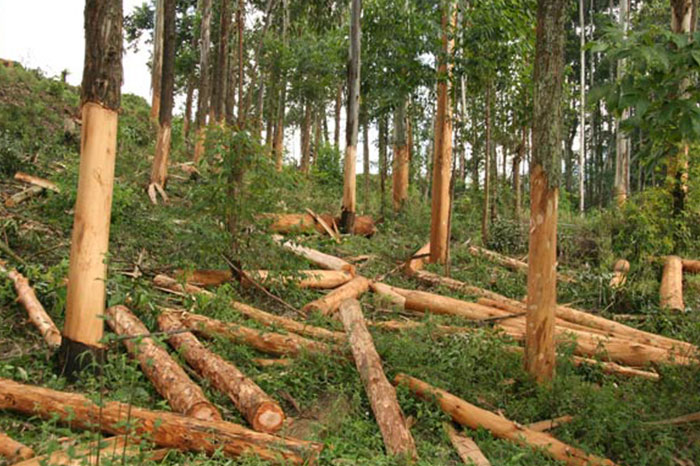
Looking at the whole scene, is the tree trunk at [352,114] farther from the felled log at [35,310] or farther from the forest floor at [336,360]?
the felled log at [35,310]

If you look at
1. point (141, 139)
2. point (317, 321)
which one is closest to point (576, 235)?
point (317, 321)

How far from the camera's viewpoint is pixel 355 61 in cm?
1212

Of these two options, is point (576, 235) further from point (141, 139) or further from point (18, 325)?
point (141, 139)

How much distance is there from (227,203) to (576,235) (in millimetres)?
7996

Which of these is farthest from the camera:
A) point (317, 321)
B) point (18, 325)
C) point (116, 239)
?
point (116, 239)

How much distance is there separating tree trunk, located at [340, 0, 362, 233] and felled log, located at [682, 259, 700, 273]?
6.61 metres

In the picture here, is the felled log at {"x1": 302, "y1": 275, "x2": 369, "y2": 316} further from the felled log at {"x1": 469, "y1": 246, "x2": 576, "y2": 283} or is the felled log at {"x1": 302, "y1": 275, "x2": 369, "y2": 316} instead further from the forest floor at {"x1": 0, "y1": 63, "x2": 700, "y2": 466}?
the felled log at {"x1": 469, "y1": 246, "x2": 576, "y2": 283}

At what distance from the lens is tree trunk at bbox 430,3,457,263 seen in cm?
1048

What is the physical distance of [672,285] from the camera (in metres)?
8.30

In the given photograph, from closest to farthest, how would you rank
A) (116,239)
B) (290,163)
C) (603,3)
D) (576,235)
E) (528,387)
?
1. (528,387)
2. (116,239)
3. (290,163)
4. (576,235)
5. (603,3)

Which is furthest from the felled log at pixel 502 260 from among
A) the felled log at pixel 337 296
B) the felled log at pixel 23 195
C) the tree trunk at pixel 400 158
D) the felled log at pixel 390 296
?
the felled log at pixel 23 195

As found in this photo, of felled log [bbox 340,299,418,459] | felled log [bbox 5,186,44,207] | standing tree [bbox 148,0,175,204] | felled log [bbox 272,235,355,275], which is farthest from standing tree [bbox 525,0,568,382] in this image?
standing tree [bbox 148,0,175,204]

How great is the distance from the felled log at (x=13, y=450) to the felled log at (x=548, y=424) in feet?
12.1

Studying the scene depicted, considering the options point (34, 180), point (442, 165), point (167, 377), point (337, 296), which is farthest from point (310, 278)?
point (34, 180)
